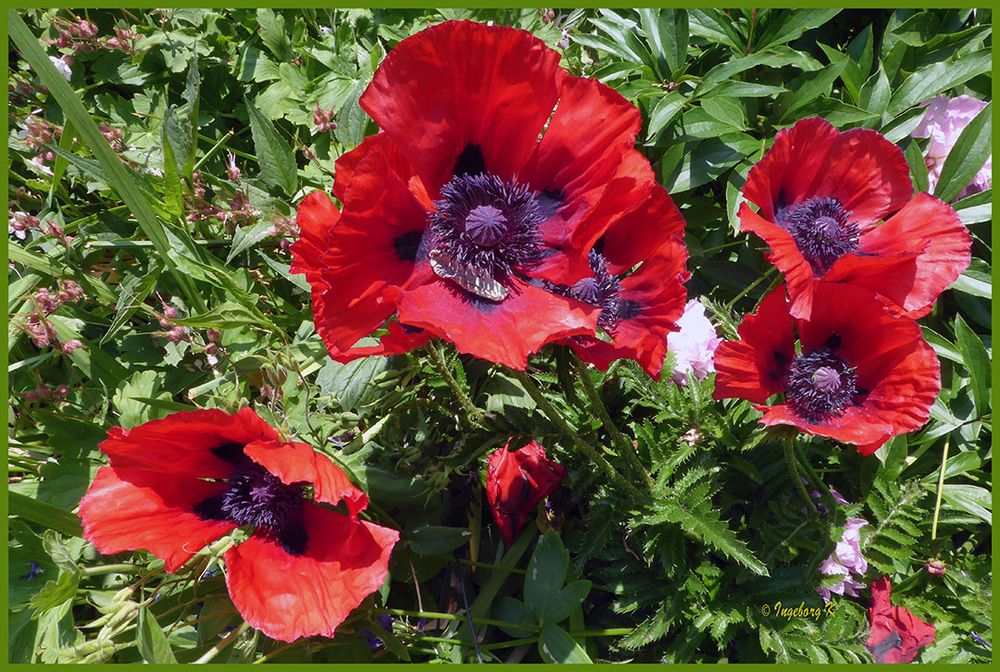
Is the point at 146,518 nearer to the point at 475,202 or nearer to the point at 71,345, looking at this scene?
the point at 71,345

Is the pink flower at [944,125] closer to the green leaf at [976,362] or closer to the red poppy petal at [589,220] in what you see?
the green leaf at [976,362]

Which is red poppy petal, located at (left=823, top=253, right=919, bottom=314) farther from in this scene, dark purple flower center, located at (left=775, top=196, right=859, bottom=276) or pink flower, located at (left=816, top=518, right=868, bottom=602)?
pink flower, located at (left=816, top=518, right=868, bottom=602)

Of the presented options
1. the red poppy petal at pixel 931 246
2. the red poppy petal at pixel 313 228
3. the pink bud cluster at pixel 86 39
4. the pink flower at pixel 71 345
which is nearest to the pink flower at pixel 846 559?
the red poppy petal at pixel 931 246

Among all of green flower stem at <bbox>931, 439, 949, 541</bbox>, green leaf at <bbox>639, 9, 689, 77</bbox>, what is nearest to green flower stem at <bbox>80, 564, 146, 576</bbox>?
green leaf at <bbox>639, 9, 689, 77</bbox>

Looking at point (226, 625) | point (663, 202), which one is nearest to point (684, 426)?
point (663, 202)

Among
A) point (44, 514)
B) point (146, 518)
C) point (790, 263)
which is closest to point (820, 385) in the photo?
point (790, 263)

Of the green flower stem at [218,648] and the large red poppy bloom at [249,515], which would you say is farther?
the green flower stem at [218,648]
